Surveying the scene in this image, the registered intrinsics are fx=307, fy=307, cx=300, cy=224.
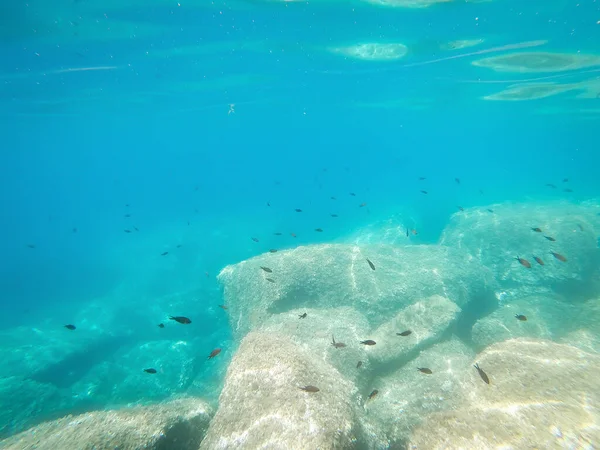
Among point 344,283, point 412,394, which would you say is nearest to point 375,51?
point 344,283

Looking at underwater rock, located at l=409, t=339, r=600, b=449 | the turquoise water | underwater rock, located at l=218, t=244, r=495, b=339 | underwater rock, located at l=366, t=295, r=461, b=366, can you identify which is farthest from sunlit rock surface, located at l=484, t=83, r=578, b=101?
underwater rock, located at l=409, t=339, r=600, b=449

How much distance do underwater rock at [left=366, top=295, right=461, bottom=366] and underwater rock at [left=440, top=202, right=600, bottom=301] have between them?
15.9 ft

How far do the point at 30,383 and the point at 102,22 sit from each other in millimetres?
14669

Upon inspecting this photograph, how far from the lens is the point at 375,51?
1792cm

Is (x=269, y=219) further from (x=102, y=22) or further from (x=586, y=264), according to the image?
(x=586, y=264)

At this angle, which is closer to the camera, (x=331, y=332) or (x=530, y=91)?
(x=331, y=332)

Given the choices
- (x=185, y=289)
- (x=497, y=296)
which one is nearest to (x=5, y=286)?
(x=185, y=289)

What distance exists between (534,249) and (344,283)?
857cm

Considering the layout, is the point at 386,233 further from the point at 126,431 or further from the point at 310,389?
the point at 126,431

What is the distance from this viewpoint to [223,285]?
12109mm

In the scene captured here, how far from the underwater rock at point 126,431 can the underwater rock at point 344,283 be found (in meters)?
4.60

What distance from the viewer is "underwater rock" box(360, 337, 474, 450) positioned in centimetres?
480

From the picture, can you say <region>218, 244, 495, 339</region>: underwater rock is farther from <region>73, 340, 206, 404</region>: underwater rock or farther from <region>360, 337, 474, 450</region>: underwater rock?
<region>73, 340, 206, 404</region>: underwater rock

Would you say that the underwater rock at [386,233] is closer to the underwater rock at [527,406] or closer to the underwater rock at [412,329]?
the underwater rock at [412,329]
